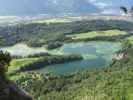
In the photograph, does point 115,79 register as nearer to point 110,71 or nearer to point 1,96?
point 110,71

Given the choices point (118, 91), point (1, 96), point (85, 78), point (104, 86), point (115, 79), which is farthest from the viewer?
point (85, 78)

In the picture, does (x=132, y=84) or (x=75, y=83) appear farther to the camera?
(x=75, y=83)

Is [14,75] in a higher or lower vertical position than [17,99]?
lower

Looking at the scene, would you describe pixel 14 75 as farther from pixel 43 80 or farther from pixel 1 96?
pixel 1 96

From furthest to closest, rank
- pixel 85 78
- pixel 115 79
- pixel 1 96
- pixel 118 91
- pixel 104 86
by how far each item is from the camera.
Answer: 1. pixel 85 78
2. pixel 115 79
3. pixel 104 86
4. pixel 118 91
5. pixel 1 96

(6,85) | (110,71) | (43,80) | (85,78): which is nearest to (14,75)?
(43,80)

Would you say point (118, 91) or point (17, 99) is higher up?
point (17, 99)

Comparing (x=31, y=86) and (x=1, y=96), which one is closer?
(x=1, y=96)

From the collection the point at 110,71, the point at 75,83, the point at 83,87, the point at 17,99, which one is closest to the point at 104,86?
the point at 83,87

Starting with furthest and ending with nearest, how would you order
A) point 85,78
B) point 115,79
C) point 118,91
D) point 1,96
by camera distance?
point 85,78, point 115,79, point 118,91, point 1,96
